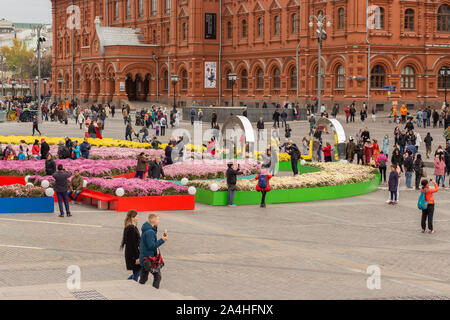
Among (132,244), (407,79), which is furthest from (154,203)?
(407,79)

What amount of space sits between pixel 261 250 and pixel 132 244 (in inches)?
203

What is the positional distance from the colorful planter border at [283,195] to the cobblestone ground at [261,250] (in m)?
0.57

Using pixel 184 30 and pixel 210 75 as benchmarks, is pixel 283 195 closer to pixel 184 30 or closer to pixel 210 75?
pixel 210 75

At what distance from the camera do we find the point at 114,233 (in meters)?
19.3

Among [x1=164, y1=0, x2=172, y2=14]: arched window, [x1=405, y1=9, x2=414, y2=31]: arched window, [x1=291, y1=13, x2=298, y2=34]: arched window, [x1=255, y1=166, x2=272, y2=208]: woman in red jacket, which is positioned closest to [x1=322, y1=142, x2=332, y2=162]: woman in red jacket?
[x1=255, y1=166, x2=272, y2=208]: woman in red jacket

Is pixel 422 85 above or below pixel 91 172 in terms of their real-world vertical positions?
above

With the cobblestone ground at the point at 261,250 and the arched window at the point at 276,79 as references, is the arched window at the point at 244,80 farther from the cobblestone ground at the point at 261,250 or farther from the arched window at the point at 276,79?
the cobblestone ground at the point at 261,250

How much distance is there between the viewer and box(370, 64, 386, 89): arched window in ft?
213

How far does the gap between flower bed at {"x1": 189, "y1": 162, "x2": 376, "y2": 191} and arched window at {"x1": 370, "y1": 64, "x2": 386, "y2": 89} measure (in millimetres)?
35117
